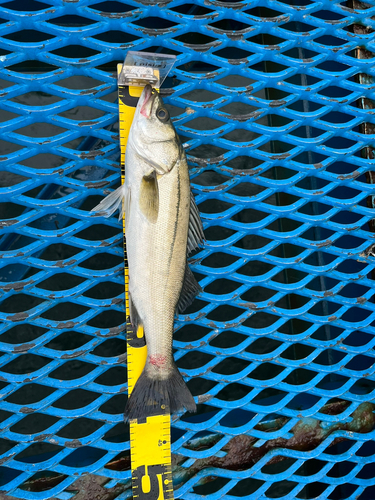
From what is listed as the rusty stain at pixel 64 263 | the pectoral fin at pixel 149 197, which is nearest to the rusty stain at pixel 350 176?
the pectoral fin at pixel 149 197

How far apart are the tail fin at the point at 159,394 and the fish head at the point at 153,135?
909mm

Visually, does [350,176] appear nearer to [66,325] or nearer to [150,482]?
[66,325]

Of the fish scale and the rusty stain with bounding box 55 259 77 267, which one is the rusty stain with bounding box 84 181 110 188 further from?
the rusty stain with bounding box 55 259 77 267

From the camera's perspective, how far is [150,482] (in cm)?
164

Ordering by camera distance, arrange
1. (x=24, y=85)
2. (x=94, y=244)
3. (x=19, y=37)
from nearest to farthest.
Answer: (x=24, y=85)
(x=94, y=244)
(x=19, y=37)

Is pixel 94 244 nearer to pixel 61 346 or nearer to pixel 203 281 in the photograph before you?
pixel 203 281

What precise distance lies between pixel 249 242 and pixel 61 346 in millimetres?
1521

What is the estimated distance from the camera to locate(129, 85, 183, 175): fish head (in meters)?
1.41

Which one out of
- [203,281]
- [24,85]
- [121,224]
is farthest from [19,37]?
[203,281]

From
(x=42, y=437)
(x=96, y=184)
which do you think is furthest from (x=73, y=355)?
(x=96, y=184)

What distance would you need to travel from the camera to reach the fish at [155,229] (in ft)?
4.62

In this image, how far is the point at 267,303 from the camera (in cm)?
188

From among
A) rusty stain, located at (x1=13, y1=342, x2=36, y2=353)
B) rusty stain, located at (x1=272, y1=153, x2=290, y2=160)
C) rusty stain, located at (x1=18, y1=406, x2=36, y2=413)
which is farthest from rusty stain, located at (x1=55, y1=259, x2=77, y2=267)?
rusty stain, located at (x1=272, y1=153, x2=290, y2=160)

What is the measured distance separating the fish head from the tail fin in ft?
2.98
